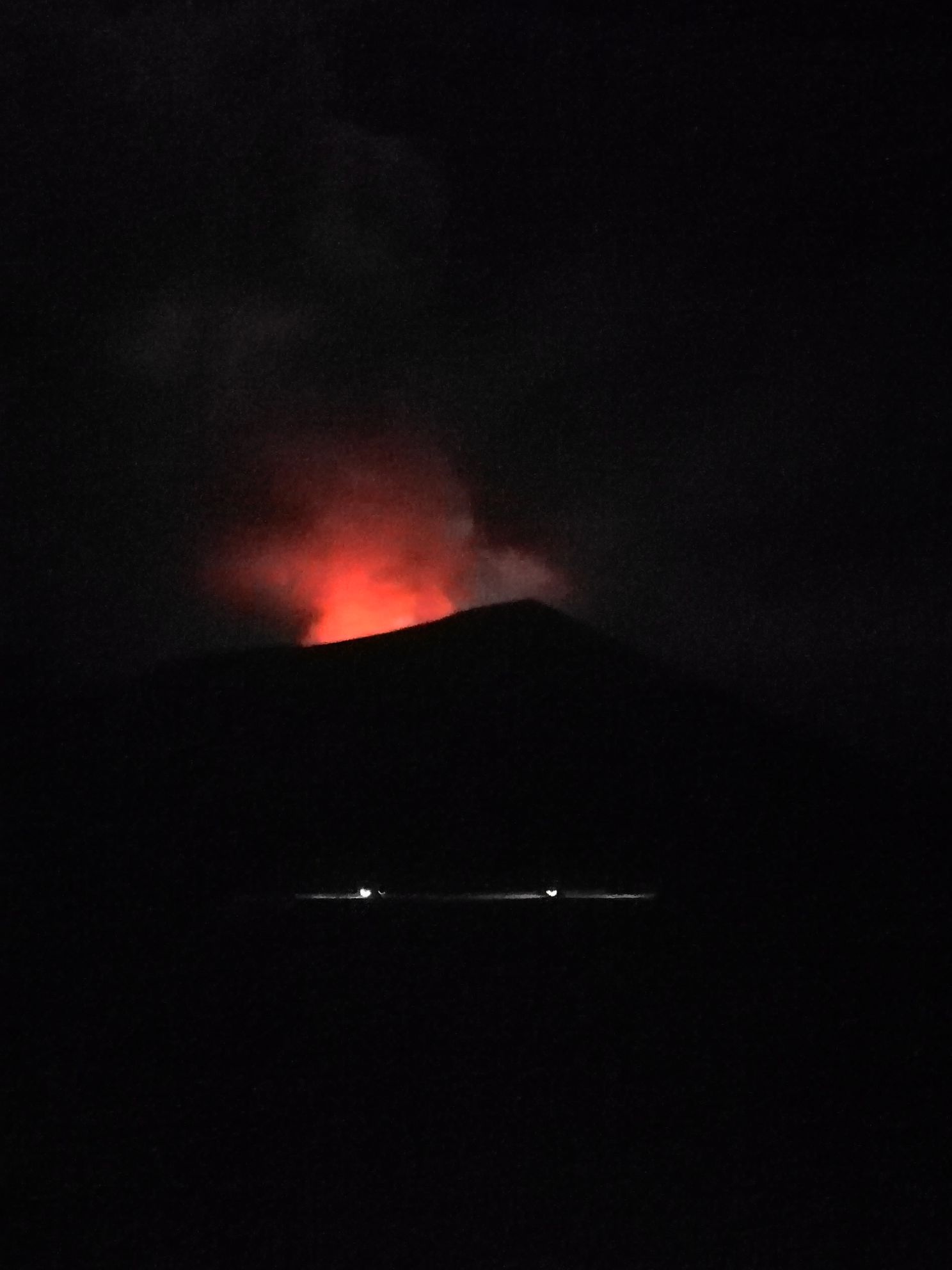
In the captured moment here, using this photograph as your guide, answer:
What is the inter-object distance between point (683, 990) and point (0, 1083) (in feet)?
22.5

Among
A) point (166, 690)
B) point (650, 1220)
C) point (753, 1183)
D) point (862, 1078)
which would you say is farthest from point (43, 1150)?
point (166, 690)

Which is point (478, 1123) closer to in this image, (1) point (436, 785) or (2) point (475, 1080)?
(2) point (475, 1080)

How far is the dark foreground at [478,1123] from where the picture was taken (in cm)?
505

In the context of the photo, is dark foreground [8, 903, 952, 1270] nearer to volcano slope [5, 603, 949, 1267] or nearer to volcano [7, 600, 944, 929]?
volcano slope [5, 603, 949, 1267]

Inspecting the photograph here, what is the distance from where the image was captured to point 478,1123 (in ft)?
22.2

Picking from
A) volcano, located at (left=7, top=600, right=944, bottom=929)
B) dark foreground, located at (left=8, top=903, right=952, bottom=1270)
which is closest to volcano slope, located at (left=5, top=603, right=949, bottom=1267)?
dark foreground, located at (left=8, top=903, right=952, bottom=1270)

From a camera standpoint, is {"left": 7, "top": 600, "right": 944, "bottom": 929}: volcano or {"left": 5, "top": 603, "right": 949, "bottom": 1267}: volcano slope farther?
{"left": 7, "top": 600, "right": 944, "bottom": 929}: volcano

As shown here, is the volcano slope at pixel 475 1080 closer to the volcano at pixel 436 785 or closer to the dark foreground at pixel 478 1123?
the dark foreground at pixel 478 1123

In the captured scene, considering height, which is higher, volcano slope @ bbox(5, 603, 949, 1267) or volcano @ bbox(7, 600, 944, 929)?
volcano @ bbox(7, 600, 944, 929)

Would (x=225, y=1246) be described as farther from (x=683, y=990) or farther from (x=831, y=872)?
(x=831, y=872)

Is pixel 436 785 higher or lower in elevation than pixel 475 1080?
higher

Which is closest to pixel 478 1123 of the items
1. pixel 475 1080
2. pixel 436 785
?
pixel 475 1080

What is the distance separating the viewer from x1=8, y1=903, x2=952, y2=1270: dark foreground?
5.05 m

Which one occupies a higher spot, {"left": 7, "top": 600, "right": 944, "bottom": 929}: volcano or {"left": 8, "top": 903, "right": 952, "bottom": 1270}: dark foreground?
{"left": 7, "top": 600, "right": 944, "bottom": 929}: volcano
